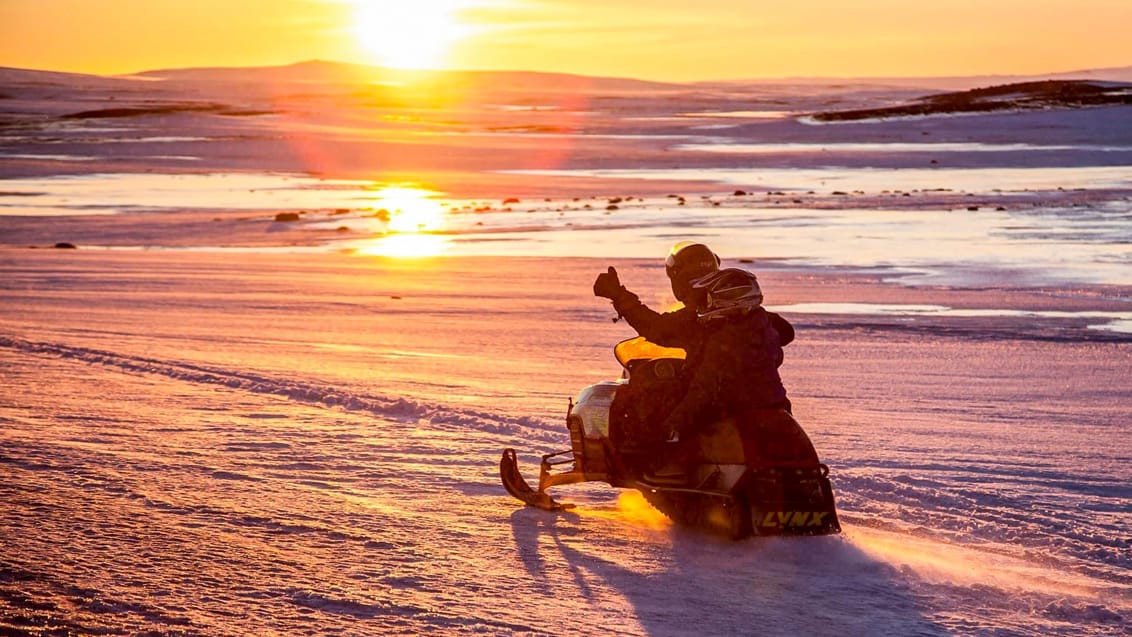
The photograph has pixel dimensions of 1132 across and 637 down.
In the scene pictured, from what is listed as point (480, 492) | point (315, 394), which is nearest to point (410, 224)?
point (315, 394)

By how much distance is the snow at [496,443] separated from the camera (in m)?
6.17

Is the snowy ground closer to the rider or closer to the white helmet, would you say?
the rider

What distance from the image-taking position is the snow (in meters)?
6.17

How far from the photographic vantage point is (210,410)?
10.6 meters

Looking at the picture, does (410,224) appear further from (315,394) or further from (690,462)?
(690,462)

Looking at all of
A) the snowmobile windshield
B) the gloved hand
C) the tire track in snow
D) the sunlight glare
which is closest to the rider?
the gloved hand

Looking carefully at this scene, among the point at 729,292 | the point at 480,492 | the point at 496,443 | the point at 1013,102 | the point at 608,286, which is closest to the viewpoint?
the point at 729,292

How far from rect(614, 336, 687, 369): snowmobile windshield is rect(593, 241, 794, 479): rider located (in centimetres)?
33

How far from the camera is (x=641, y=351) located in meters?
7.45

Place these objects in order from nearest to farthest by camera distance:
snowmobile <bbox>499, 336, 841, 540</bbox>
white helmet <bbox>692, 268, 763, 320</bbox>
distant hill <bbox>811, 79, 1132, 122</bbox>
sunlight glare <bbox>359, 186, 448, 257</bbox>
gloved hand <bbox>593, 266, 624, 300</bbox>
Result: snowmobile <bbox>499, 336, 841, 540</bbox> < white helmet <bbox>692, 268, 763, 320</bbox> < gloved hand <bbox>593, 266, 624, 300</bbox> < sunlight glare <bbox>359, 186, 448, 257</bbox> < distant hill <bbox>811, 79, 1132, 122</bbox>

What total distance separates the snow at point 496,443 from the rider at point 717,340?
26.0 inches

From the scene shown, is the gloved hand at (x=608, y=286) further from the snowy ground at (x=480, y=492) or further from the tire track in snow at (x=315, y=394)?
the tire track in snow at (x=315, y=394)

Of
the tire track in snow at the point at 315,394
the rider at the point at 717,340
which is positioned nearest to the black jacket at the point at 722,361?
the rider at the point at 717,340

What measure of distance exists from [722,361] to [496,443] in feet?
10.1
